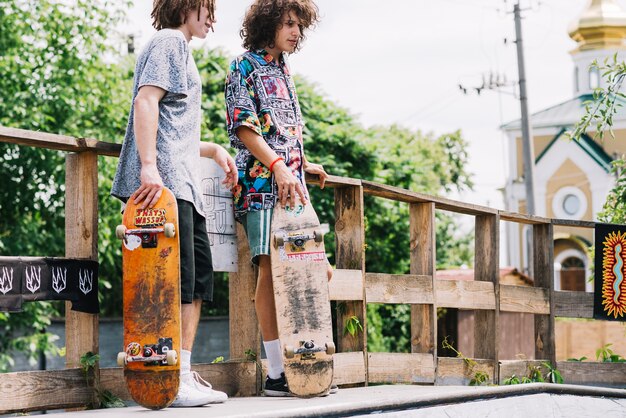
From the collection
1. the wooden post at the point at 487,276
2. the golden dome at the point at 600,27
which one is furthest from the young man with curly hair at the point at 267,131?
the golden dome at the point at 600,27

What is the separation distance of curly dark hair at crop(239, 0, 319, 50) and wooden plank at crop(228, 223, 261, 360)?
0.91 meters

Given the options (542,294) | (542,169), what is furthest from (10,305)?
(542,169)

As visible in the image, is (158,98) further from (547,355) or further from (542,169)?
(542,169)

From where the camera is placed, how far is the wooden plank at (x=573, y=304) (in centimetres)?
833

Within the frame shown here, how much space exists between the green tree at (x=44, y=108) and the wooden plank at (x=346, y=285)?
11.6 metres

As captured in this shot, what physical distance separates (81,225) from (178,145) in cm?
55

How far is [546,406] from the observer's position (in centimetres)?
457

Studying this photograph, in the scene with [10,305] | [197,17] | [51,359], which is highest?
[197,17]

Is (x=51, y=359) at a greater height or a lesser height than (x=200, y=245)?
lesser

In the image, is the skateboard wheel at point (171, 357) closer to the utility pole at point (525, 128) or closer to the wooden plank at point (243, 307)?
the wooden plank at point (243, 307)

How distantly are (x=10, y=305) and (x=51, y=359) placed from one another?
→ 19.9 m

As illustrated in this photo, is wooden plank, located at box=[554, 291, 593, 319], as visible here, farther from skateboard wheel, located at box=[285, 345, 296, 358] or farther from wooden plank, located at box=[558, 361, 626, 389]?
skateboard wheel, located at box=[285, 345, 296, 358]

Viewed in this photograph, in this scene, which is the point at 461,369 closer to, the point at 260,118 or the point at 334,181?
the point at 334,181

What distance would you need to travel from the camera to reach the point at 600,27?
57.7 metres
